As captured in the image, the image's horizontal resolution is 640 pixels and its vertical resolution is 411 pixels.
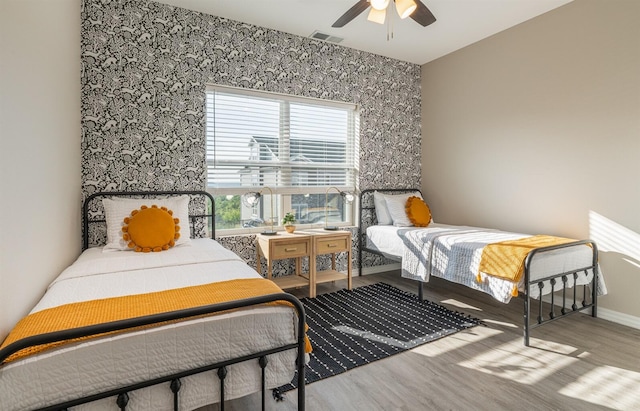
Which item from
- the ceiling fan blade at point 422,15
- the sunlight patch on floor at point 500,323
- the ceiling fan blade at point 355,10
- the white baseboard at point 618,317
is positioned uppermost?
the ceiling fan blade at point 355,10

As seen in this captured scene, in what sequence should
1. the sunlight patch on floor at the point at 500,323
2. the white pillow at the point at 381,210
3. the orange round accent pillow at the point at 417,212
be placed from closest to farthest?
the sunlight patch on floor at the point at 500,323 → the orange round accent pillow at the point at 417,212 → the white pillow at the point at 381,210

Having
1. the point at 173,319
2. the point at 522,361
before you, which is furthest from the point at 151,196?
the point at 522,361

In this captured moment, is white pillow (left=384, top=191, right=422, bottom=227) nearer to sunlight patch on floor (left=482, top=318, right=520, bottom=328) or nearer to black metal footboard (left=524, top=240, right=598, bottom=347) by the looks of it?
sunlight patch on floor (left=482, top=318, right=520, bottom=328)

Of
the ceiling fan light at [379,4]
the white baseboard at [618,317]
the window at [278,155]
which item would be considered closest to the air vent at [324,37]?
the window at [278,155]

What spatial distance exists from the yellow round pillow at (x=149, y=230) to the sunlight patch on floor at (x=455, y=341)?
6.70 ft

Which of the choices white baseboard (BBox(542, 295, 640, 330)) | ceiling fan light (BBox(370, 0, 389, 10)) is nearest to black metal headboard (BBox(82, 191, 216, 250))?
ceiling fan light (BBox(370, 0, 389, 10))

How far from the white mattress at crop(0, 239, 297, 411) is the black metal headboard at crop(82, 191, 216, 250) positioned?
1124 millimetres

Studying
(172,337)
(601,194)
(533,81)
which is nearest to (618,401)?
(601,194)

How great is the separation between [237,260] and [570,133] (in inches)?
127

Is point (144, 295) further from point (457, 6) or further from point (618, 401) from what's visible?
point (457, 6)

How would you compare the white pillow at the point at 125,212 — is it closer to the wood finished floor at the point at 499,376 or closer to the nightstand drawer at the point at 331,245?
the nightstand drawer at the point at 331,245

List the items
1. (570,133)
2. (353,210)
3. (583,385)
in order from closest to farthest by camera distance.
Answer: (583,385) < (570,133) < (353,210)

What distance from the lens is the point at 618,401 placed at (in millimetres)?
1804

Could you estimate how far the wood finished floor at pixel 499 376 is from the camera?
180cm
